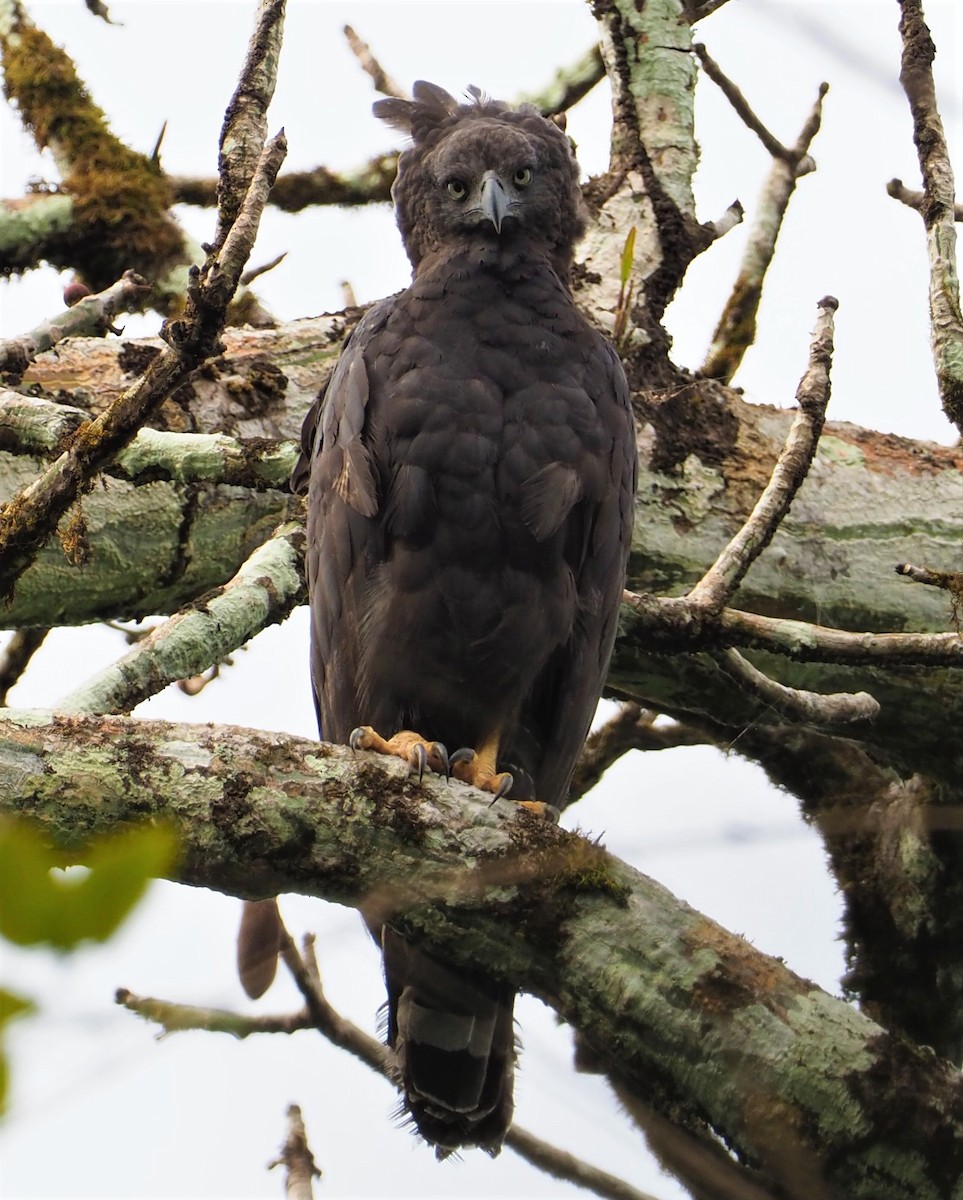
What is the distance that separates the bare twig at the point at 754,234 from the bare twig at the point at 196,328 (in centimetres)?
356

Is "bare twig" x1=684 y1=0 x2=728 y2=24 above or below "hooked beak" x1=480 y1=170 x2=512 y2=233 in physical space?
above

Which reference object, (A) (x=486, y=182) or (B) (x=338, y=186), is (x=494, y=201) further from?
(B) (x=338, y=186)

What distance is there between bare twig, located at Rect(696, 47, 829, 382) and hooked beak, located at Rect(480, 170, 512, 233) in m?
1.79

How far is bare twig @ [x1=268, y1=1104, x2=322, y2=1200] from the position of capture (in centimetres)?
373

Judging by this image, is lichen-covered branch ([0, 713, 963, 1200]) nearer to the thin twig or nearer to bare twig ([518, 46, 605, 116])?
the thin twig

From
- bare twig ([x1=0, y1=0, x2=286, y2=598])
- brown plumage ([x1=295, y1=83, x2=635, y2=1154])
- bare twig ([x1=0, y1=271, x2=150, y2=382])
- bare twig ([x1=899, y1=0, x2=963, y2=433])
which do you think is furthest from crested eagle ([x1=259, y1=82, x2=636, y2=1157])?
bare twig ([x1=0, y1=0, x2=286, y2=598])

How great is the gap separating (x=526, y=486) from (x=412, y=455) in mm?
361

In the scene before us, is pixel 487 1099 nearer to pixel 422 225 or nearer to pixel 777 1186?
pixel 777 1186

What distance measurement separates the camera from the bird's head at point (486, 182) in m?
4.79

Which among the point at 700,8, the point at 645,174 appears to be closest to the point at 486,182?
the point at 645,174

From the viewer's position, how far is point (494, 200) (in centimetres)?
470


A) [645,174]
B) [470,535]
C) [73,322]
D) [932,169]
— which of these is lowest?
[470,535]

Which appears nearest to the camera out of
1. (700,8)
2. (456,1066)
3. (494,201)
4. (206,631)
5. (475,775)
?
(456,1066)

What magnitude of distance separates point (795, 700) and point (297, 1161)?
1.94 meters
